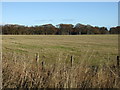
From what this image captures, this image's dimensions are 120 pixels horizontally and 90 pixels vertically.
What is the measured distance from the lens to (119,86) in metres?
4.02

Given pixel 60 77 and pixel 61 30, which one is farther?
pixel 61 30

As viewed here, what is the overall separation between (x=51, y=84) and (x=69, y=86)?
1.42ft

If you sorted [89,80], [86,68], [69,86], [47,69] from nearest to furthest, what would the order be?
1. [69,86]
2. [89,80]
3. [86,68]
4. [47,69]

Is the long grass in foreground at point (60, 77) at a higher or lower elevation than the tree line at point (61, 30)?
lower

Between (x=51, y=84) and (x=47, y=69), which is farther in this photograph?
(x=47, y=69)

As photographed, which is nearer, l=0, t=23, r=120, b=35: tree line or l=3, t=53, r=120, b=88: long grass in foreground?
l=3, t=53, r=120, b=88: long grass in foreground

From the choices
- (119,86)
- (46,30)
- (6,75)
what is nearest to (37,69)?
(6,75)

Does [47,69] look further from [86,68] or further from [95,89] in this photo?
[95,89]

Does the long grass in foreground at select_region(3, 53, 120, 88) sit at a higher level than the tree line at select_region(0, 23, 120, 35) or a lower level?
lower

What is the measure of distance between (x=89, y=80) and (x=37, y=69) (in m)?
1.65

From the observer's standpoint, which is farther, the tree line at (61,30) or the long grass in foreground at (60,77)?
the tree line at (61,30)

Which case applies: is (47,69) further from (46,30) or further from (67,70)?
(46,30)

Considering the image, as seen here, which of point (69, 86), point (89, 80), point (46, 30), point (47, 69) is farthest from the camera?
point (46, 30)

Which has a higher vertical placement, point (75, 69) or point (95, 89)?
point (75, 69)
